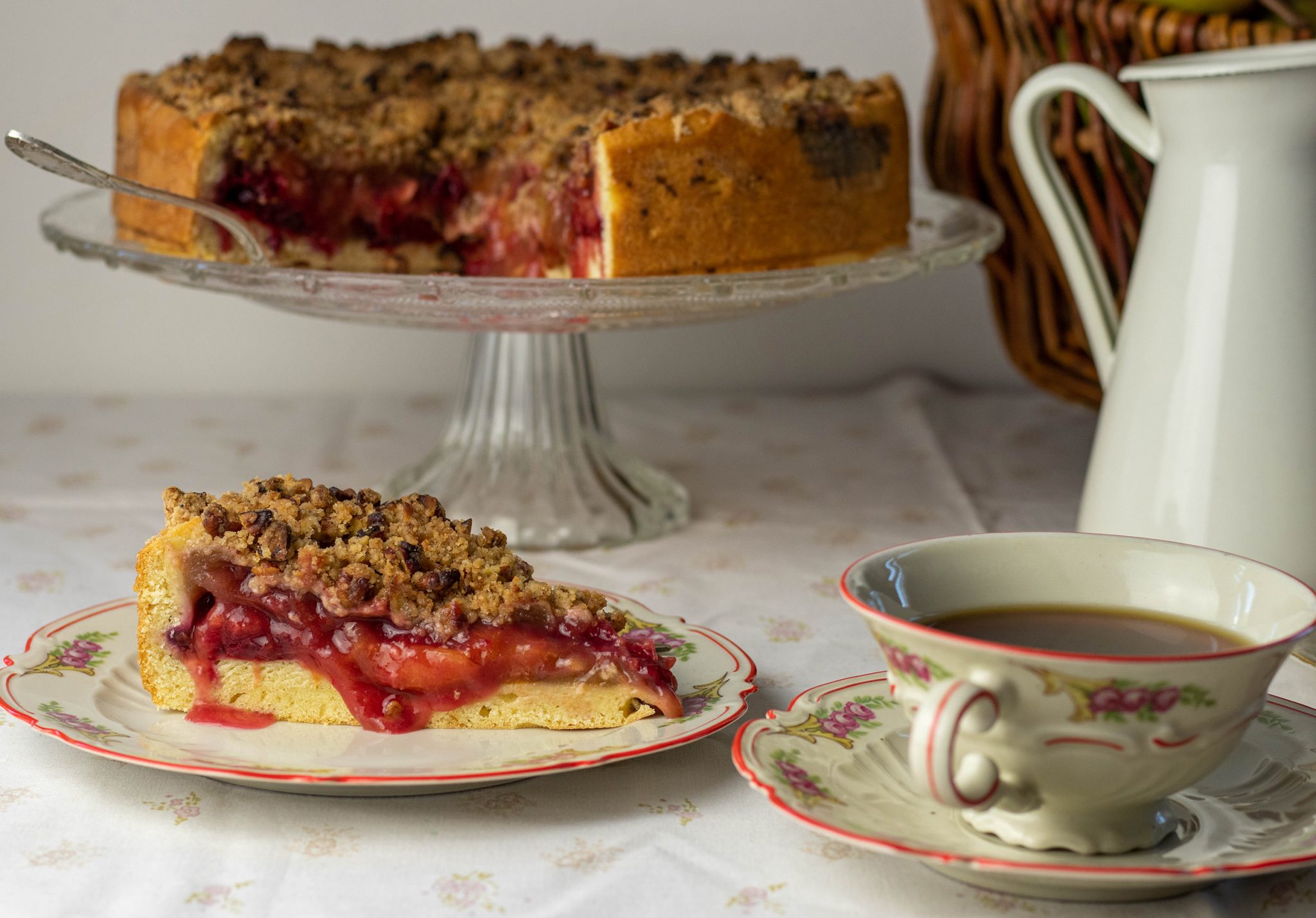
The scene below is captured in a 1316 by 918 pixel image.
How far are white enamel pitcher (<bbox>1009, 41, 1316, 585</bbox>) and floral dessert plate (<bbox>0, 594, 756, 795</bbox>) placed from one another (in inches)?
14.9

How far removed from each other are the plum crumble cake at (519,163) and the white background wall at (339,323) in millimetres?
271

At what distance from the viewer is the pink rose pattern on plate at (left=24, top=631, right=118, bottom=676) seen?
905 millimetres

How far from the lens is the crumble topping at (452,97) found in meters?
1.39

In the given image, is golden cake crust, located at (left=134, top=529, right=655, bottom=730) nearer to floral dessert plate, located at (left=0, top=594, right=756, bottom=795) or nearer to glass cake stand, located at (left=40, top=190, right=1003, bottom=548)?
floral dessert plate, located at (left=0, top=594, right=756, bottom=795)

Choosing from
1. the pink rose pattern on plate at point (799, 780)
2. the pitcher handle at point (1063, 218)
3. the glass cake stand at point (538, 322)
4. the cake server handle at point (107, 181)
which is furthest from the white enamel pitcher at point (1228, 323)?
the cake server handle at point (107, 181)

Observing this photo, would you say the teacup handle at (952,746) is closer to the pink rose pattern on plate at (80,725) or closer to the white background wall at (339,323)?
the pink rose pattern on plate at (80,725)

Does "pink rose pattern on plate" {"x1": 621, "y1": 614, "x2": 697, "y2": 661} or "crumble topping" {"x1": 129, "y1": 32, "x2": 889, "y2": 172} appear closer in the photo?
"pink rose pattern on plate" {"x1": 621, "y1": 614, "x2": 697, "y2": 661}

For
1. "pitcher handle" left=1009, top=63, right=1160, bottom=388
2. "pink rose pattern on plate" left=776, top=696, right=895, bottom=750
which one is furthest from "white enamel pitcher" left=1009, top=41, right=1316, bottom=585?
"pink rose pattern on plate" left=776, top=696, right=895, bottom=750

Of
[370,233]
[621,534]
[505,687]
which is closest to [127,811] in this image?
[505,687]

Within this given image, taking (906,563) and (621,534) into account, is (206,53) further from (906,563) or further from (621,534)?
(906,563)

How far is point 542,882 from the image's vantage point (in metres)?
0.75

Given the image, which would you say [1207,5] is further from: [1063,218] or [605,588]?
[605,588]

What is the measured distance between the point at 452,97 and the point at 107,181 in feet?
1.49

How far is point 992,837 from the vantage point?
2.37ft
